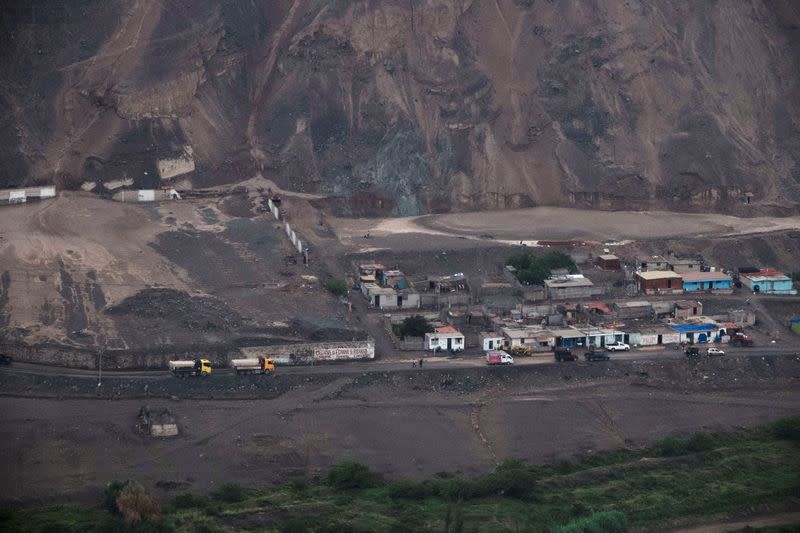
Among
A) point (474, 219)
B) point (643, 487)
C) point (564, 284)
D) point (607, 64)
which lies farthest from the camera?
point (607, 64)

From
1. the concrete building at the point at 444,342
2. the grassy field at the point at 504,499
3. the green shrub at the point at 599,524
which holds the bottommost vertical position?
the green shrub at the point at 599,524

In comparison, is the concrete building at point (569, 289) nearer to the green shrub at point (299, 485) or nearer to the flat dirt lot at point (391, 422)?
the flat dirt lot at point (391, 422)

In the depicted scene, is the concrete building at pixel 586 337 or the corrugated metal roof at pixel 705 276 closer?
the concrete building at pixel 586 337

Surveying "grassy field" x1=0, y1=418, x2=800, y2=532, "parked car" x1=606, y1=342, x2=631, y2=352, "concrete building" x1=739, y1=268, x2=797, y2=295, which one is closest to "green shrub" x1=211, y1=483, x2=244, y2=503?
"grassy field" x1=0, y1=418, x2=800, y2=532

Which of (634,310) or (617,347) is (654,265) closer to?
(634,310)

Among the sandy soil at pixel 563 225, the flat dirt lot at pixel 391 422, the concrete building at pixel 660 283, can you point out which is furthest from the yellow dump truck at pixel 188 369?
the concrete building at pixel 660 283

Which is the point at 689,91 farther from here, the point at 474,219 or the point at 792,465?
the point at 792,465

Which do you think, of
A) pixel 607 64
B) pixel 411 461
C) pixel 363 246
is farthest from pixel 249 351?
pixel 607 64

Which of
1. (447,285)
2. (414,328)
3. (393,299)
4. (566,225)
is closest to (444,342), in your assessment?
(414,328)
